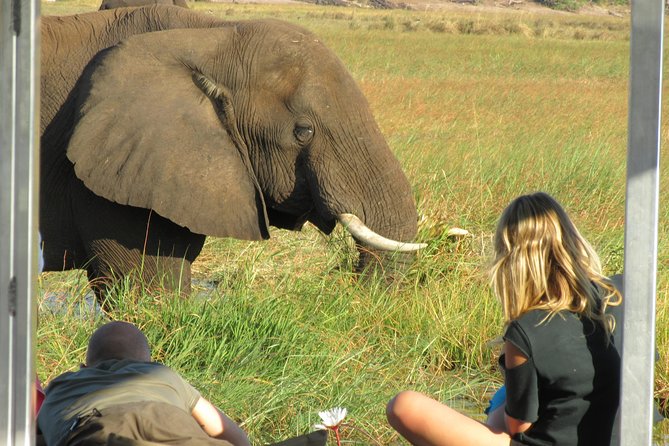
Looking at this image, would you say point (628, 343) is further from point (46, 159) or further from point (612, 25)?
point (612, 25)

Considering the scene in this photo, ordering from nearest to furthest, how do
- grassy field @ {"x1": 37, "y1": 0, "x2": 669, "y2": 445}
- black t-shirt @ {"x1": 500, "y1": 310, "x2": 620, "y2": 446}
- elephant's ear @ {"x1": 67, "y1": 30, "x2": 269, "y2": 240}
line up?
black t-shirt @ {"x1": 500, "y1": 310, "x2": 620, "y2": 446}
grassy field @ {"x1": 37, "y1": 0, "x2": 669, "y2": 445}
elephant's ear @ {"x1": 67, "y1": 30, "x2": 269, "y2": 240}

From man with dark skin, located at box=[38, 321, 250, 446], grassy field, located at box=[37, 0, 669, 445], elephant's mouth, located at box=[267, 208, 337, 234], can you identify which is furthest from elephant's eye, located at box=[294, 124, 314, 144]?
man with dark skin, located at box=[38, 321, 250, 446]

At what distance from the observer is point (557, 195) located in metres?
8.20

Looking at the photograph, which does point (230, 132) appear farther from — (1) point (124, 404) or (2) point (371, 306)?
(1) point (124, 404)

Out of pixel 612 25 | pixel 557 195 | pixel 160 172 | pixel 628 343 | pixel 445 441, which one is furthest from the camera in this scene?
pixel 612 25

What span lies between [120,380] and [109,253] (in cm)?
260

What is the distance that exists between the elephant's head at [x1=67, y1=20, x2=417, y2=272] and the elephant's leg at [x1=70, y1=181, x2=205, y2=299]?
0.64 feet

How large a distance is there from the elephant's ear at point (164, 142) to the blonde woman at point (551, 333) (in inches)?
97.7

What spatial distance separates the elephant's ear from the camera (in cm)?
521

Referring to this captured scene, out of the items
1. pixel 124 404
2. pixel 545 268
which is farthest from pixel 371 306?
pixel 124 404

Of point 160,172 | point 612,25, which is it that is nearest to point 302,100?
point 160,172

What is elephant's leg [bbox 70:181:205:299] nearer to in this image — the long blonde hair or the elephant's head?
the elephant's head

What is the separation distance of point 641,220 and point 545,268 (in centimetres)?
72

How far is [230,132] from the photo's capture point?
17.7 feet
